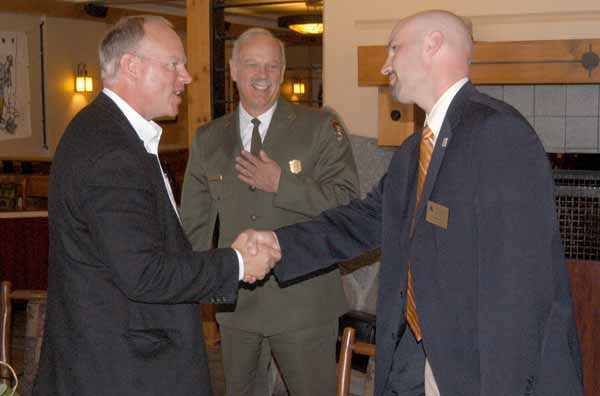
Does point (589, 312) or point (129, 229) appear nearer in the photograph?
point (129, 229)

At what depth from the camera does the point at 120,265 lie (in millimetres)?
1851

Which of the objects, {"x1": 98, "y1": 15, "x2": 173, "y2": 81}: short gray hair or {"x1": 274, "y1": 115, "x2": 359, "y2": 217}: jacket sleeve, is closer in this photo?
{"x1": 98, "y1": 15, "x2": 173, "y2": 81}: short gray hair

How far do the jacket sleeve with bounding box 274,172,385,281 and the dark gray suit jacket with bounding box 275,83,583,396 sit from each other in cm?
47

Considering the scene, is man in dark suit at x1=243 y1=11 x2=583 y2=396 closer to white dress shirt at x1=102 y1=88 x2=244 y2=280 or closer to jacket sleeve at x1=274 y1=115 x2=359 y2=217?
jacket sleeve at x1=274 y1=115 x2=359 y2=217

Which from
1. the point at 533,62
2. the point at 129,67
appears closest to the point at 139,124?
the point at 129,67

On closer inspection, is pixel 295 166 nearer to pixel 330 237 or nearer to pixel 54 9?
pixel 330 237

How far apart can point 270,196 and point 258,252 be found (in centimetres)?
43

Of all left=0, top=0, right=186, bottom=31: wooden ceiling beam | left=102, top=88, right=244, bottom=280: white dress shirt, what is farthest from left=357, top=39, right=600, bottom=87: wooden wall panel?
left=0, top=0, right=186, bottom=31: wooden ceiling beam

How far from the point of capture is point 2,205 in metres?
8.05

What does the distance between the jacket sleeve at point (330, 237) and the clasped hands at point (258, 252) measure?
0.14ft

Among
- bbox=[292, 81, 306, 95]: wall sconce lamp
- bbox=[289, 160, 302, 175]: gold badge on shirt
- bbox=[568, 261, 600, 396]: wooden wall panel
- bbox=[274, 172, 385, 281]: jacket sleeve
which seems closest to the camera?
bbox=[274, 172, 385, 281]: jacket sleeve

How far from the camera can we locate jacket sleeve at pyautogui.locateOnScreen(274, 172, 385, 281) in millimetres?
2598

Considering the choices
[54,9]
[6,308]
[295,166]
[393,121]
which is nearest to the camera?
[6,308]

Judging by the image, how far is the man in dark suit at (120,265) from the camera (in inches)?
73.0
